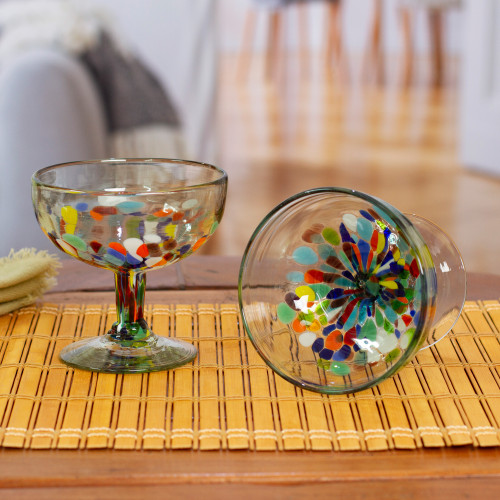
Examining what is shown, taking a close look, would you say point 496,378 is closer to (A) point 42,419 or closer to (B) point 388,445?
(B) point 388,445

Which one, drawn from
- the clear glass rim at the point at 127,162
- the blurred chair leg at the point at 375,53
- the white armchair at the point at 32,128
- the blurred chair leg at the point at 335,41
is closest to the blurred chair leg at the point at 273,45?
the blurred chair leg at the point at 335,41

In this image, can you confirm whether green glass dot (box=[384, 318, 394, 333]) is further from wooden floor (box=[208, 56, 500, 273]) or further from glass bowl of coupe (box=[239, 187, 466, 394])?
wooden floor (box=[208, 56, 500, 273])

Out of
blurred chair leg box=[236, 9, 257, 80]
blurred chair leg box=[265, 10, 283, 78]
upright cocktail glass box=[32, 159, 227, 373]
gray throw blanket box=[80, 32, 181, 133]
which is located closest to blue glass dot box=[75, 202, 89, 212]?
upright cocktail glass box=[32, 159, 227, 373]

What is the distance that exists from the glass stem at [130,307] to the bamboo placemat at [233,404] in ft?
0.16

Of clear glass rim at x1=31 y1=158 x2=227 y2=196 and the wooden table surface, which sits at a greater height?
clear glass rim at x1=31 y1=158 x2=227 y2=196

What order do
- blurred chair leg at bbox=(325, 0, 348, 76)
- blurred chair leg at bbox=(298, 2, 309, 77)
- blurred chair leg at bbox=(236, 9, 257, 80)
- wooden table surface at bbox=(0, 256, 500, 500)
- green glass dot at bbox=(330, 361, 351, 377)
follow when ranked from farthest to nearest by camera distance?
blurred chair leg at bbox=(298, 2, 309, 77) → blurred chair leg at bbox=(236, 9, 257, 80) → blurred chair leg at bbox=(325, 0, 348, 76) → green glass dot at bbox=(330, 361, 351, 377) → wooden table surface at bbox=(0, 256, 500, 500)

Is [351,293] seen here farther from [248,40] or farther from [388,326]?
[248,40]

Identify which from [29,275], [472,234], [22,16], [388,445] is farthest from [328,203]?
[472,234]

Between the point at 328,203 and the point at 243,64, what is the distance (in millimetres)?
5274

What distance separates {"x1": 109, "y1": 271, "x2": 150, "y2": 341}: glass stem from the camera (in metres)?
0.59

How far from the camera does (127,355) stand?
0.58 metres

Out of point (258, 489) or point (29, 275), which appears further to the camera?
point (29, 275)

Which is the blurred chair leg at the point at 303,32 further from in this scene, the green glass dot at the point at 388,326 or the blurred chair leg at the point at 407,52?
the green glass dot at the point at 388,326

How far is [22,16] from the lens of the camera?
1829mm
